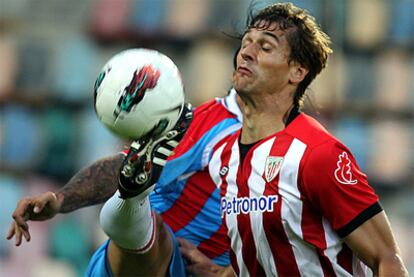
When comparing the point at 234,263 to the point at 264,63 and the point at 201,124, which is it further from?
the point at 264,63

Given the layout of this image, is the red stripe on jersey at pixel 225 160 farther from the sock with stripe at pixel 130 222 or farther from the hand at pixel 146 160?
the sock with stripe at pixel 130 222

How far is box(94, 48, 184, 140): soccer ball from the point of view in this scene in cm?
417

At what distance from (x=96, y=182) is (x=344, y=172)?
1307 millimetres

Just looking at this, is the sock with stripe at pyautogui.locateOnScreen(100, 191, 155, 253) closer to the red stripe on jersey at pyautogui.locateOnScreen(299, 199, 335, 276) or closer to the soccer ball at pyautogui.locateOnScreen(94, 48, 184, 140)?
the soccer ball at pyautogui.locateOnScreen(94, 48, 184, 140)

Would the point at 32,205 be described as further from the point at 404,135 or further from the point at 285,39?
the point at 404,135

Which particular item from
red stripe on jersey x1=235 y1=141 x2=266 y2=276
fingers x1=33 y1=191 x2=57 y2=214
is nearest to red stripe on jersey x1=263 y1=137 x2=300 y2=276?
red stripe on jersey x1=235 y1=141 x2=266 y2=276

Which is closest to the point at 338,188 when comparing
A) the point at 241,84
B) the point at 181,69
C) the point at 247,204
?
the point at 247,204

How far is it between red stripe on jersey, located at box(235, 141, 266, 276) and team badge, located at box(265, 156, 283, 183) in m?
0.11

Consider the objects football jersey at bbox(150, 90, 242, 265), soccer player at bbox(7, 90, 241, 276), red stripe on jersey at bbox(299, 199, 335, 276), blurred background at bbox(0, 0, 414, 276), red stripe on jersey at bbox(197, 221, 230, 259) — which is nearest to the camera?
red stripe on jersey at bbox(299, 199, 335, 276)

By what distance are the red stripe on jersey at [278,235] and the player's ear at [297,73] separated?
278 mm

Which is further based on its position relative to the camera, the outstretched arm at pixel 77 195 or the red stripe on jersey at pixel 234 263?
the red stripe on jersey at pixel 234 263

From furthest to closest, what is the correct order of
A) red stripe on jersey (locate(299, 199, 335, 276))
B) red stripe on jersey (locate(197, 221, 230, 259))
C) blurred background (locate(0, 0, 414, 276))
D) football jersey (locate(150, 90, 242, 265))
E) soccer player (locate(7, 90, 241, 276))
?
1. blurred background (locate(0, 0, 414, 276))
2. red stripe on jersey (locate(197, 221, 230, 259))
3. football jersey (locate(150, 90, 242, 265))
4. soccer player (locate(7, 90, 241, 276))
5. red stripe on jersey (locate(299, 199, 335, 276))

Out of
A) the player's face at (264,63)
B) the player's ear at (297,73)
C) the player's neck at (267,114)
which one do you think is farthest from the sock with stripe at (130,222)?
the player's ear at (297,73)

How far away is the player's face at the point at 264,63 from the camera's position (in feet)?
14.1
